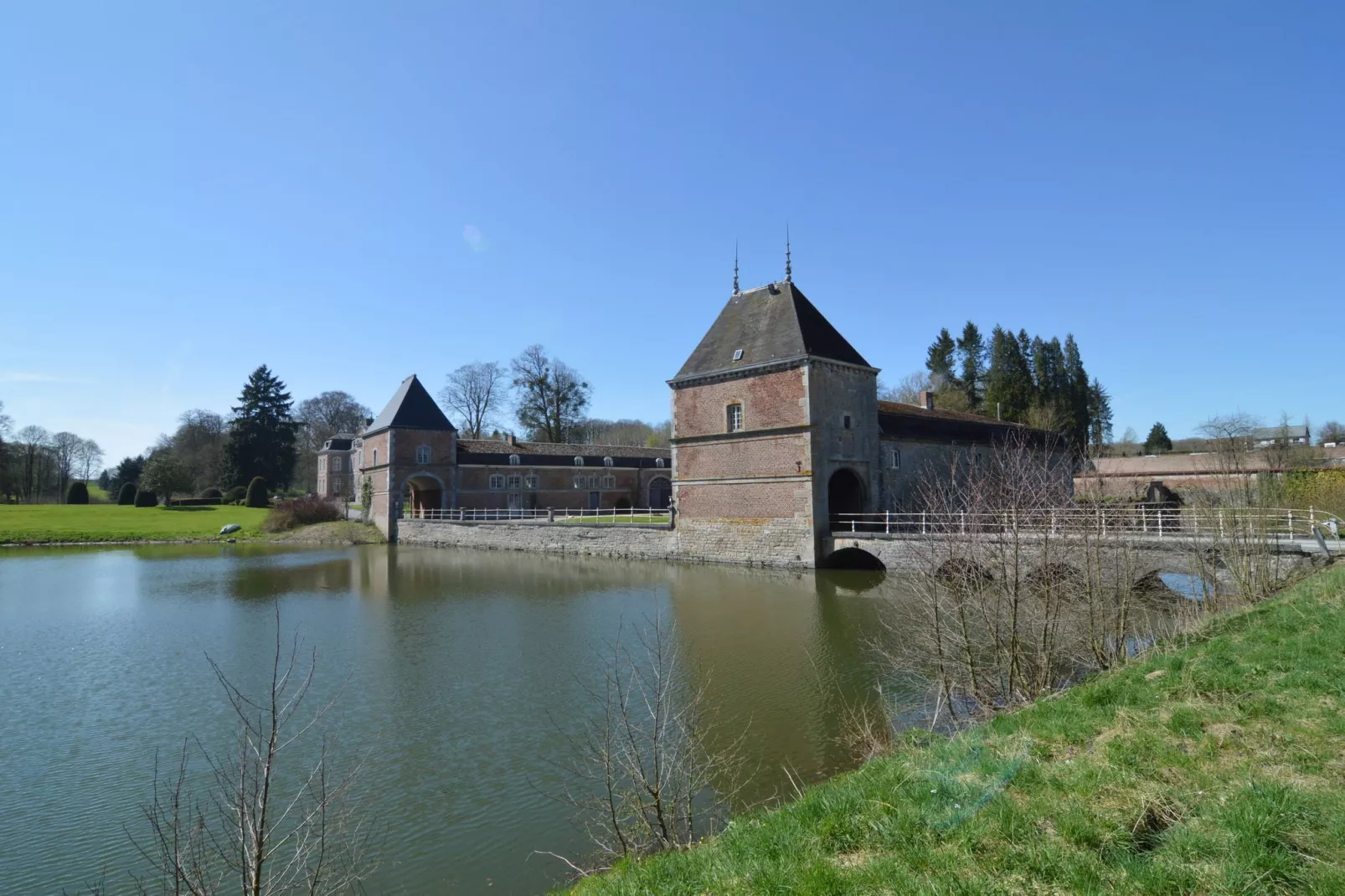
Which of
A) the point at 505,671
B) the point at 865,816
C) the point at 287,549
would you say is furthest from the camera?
the point at 287,549

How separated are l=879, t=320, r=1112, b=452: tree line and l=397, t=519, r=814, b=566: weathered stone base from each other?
22.2m

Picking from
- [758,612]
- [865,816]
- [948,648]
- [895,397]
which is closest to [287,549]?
[758,612]

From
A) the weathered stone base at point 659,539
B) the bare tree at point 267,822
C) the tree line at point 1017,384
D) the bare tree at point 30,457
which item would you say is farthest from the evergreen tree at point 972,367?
the bare tree at point 30,457

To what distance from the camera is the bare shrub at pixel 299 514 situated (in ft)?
133

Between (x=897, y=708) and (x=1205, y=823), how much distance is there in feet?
16.2

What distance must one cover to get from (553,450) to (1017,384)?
101ft

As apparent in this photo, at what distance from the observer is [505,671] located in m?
10.9

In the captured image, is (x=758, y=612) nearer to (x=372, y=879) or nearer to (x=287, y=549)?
(x=372, y=879)

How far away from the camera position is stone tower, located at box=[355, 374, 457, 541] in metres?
38.1

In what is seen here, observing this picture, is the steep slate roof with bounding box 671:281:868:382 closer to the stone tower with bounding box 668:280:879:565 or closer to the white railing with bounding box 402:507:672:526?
Answer: the stone tower with bounding box 668:280:879:565

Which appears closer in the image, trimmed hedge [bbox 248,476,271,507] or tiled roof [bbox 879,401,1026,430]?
tiled roof [bbox 879,401,1026,430]

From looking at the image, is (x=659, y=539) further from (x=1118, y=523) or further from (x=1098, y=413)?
(x=1098, y=413)

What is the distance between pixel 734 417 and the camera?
24.6m

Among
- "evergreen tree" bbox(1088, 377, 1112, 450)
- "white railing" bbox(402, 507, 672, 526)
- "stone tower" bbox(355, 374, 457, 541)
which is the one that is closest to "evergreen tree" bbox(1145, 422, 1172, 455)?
"evergreen tree" bbox(1088, 377, 1112, 450)
